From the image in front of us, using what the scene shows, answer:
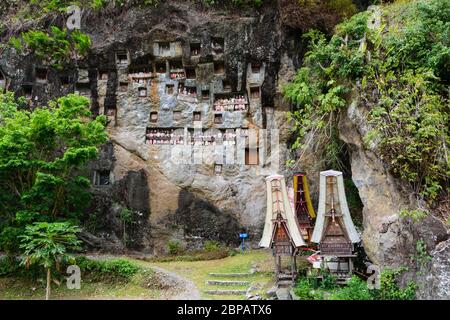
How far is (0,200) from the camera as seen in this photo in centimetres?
1245

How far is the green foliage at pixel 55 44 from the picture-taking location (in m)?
17.3

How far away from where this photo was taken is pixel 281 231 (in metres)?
10.9

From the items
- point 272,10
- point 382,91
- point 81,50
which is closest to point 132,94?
point 81,50

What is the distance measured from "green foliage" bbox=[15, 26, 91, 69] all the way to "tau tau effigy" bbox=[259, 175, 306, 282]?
39.3 ft

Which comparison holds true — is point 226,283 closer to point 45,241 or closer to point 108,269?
point 108,269

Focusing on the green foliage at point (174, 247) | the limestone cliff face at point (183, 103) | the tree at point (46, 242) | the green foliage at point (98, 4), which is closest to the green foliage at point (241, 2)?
the limestone cliff face at point (183, 103)

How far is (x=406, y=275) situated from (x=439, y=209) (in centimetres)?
177

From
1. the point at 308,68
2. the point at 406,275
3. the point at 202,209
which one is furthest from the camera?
the point at 202,209

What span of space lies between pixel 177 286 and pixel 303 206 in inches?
196

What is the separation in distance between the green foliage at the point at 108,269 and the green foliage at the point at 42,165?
1.72m

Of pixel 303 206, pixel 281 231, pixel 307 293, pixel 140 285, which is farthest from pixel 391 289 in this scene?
pixel 140 285

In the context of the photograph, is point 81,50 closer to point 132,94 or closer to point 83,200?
point 132,94

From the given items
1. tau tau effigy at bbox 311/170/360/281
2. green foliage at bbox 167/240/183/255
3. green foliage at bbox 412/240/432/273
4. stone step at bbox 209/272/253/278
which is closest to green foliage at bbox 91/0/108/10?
green foliage at bbox 167/240/183/255

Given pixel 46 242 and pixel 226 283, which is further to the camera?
pixel 226 283
